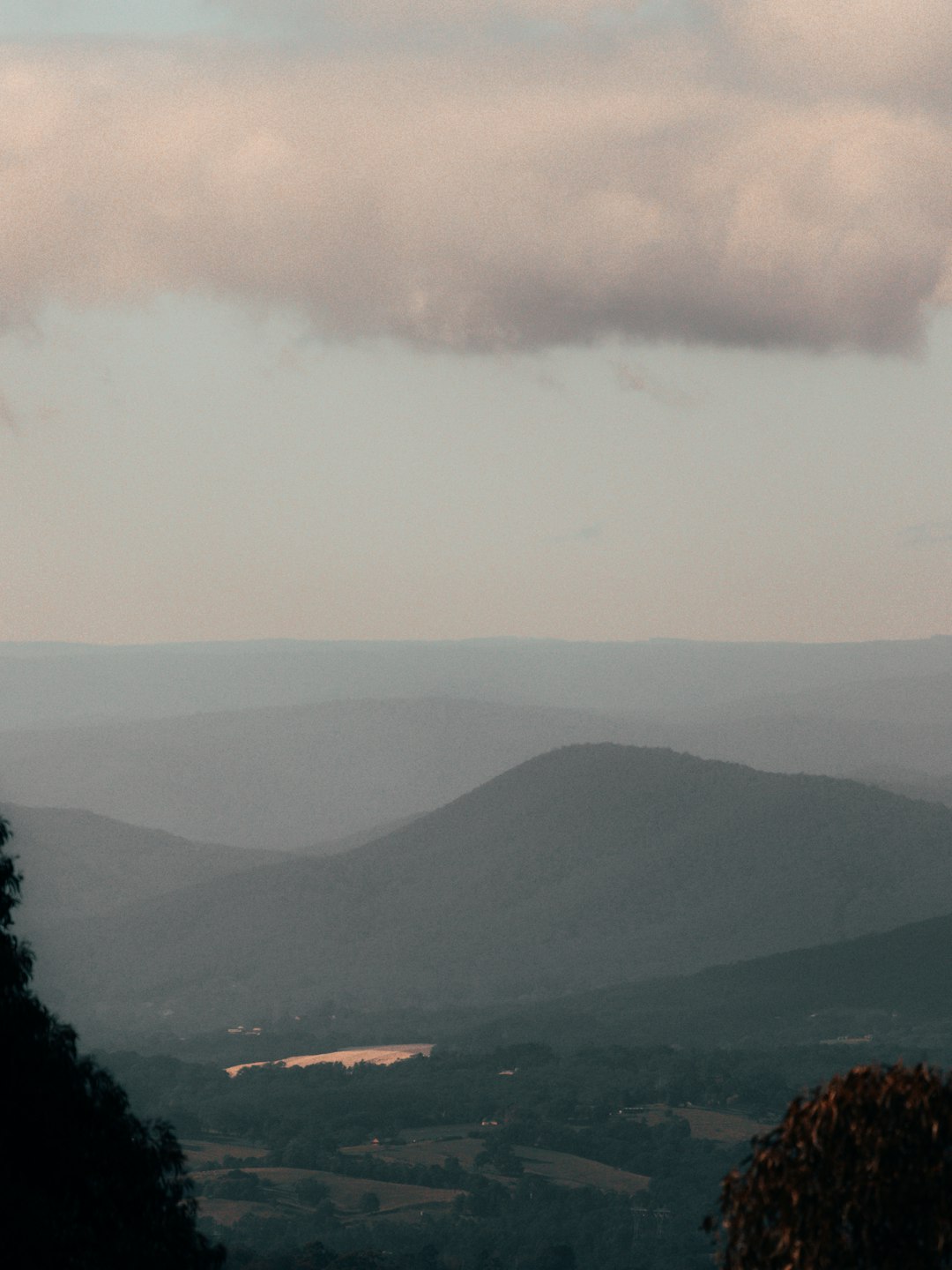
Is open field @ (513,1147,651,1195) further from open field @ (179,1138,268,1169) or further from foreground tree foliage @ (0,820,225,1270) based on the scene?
foreground tree foliage @ (0,820,225,1270)

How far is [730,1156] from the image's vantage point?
181 metres

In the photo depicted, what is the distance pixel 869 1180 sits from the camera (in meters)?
20.9

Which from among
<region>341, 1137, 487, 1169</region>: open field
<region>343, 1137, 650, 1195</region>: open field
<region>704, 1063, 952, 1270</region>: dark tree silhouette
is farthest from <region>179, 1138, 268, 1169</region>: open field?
<region>704, 1063, 952, 1270</region>: dark tree silhouette

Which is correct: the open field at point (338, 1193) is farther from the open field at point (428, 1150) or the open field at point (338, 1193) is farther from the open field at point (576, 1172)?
the open field at point (576, 1172)

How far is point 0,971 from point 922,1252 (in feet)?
52.9

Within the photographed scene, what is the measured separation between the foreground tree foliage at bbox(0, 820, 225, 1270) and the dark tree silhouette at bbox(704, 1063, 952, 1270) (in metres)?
12.0

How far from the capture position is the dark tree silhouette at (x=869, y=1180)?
2094cm

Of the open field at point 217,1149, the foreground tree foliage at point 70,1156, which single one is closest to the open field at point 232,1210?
the open field at point 217,1149

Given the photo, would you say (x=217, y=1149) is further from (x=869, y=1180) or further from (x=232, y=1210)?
(x=869, y=1180)

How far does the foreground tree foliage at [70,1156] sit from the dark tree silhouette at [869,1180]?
12.0 meters

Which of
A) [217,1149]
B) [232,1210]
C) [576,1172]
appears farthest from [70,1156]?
[576,1172]

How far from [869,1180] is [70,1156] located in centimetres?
1517

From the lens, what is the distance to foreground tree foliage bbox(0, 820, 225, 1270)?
2794 cm

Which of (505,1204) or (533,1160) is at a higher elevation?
(533,1160)
